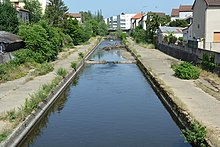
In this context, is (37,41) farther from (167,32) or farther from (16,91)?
(167,32)

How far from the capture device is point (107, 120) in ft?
50.8

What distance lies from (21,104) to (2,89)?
457 centimetres

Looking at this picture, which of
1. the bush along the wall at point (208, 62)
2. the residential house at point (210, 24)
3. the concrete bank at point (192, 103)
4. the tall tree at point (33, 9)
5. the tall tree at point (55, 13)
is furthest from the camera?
the tall tree at point (33, 9)

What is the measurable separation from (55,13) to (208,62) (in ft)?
127

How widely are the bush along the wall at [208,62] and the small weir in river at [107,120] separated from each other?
4.47 m

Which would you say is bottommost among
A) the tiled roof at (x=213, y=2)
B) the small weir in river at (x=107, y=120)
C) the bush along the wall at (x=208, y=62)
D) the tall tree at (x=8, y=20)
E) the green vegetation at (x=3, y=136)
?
the small weir in river at (x=107, y=120)

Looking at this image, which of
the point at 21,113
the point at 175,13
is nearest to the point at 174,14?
the point at 175,13

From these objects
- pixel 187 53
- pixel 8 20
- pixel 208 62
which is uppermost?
pixel 8 20

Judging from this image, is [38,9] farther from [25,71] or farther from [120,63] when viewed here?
[25,71]

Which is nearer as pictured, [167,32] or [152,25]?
[167,32]

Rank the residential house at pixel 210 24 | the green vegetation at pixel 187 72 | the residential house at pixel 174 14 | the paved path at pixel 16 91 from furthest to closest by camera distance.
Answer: the residential house at pixel 174 14 < the residential house at pixel 210 24 < the green vegetation at pixel 187 72 < the paved path at pixel 16 91

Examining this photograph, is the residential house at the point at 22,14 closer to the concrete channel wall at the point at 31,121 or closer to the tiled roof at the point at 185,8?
the concrete channel wall at the point at 31,121

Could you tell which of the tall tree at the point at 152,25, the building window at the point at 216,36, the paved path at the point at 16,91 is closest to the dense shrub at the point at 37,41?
the paved path at the point at 16,91

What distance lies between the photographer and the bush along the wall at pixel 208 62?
79.1 ft
